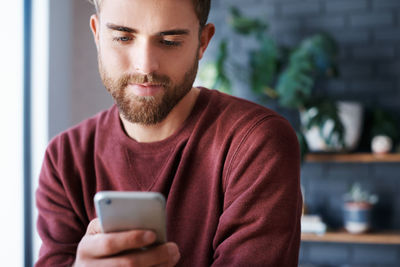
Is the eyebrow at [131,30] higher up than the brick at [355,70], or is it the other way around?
the eyebrow at [131,30]

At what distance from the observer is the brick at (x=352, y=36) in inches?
106

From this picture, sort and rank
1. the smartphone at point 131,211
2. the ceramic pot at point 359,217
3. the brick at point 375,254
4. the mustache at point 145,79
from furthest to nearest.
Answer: the brick at point 375,254 < the ceramic pot at point 359,217 < the mustache at point 145,79 < the smartphone at point 131,211

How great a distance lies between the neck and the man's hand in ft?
1.23

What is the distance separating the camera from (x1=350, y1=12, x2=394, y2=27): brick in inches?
105

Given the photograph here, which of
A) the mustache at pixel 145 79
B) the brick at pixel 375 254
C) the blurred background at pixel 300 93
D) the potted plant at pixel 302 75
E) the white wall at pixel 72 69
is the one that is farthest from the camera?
the brick at pixel 375 254

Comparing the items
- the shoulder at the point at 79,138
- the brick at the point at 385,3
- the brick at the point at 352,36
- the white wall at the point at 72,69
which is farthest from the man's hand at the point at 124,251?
the brick at the point at 385,3

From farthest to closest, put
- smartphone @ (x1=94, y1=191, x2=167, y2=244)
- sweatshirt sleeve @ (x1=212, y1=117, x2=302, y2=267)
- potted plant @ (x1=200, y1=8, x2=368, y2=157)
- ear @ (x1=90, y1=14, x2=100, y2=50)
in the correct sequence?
1. potted plant @ (x1=200, y1=8, x2=368, y2=157)
2. ear @ (x1=90, y1=14, x2=100, y2=50)
3. sweatshirt sleeve @ (x1=212, y1=117, x2=302, y2=267)
4. smartphone @ (x1=94, y1=191, x2=167, y2=244)

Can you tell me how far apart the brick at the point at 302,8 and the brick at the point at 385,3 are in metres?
0.34

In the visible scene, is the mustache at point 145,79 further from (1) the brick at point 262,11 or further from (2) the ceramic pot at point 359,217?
(1) the brick at point 262,11

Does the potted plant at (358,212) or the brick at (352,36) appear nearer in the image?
the potted plant at (358,212)

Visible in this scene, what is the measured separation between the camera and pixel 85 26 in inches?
98.1


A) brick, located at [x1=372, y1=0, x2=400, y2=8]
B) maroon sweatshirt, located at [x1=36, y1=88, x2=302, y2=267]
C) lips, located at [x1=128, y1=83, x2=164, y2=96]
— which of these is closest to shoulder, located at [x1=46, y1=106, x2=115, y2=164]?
maroon sweatshirt, located at [x1=36, y1=88, x2=302, y2=267]

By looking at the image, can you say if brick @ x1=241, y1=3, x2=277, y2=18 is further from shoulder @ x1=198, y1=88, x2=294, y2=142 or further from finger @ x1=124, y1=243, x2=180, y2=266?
finger @ x1=124, y1=243, x2=180, y2=266
